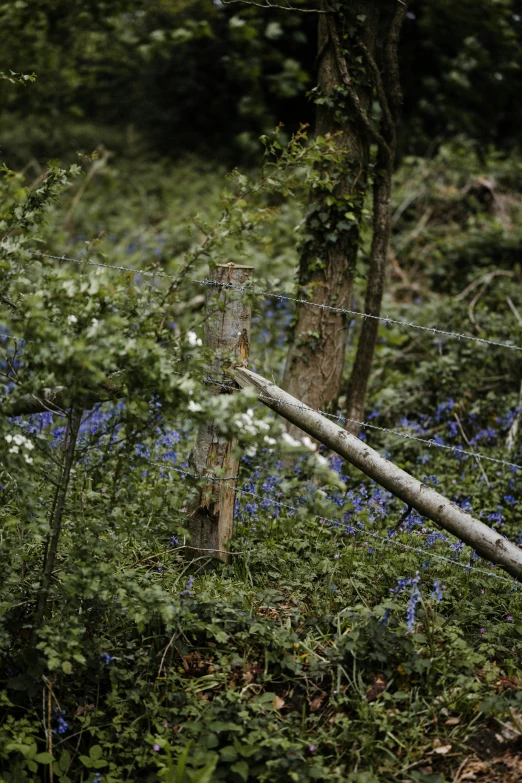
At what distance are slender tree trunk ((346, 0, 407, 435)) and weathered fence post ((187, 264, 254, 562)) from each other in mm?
1272

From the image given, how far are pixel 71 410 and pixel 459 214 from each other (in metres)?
7.51

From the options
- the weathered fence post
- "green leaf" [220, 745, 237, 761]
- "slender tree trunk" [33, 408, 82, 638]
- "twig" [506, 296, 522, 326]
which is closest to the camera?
"green leaf" [220, 745, 237, 761]

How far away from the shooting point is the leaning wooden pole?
10.1 ft

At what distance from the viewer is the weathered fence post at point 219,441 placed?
3.70m

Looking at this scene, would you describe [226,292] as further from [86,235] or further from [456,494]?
[86,235]

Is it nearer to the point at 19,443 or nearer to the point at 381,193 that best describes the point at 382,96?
the point at 381,193

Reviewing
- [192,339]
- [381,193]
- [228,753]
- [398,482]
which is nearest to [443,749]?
[228,753]

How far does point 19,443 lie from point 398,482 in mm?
1659

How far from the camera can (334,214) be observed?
15.4 feet

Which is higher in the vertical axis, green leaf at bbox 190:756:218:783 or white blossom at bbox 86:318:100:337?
white blossom at bbox 86:318:100:337

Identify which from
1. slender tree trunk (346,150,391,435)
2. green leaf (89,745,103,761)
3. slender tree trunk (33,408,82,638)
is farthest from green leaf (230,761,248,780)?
slender tree trunk (346,150,391,435)

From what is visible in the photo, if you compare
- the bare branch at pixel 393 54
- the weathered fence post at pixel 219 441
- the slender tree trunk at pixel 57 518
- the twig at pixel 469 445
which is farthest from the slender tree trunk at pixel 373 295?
the slender tree trunk at pixel 57 518

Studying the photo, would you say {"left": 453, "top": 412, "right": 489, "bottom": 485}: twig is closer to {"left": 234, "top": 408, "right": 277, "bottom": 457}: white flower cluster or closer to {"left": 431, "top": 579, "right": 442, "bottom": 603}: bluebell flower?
{"left": 431, "top": 579, "right": 442, "bottom": 603}: bluebell flower

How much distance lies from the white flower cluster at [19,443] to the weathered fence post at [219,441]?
101 centimetres
